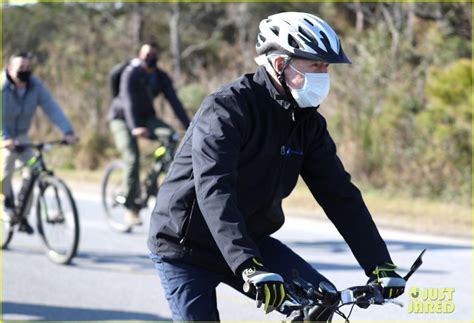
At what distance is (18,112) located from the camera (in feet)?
29.1

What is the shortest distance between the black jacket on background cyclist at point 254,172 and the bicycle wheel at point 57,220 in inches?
190

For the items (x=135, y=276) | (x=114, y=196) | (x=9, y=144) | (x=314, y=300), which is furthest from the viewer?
(x=114, y=196)

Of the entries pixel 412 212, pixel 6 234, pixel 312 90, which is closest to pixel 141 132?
pixel 6 234

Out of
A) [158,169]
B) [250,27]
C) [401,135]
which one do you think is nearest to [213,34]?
[250,27]

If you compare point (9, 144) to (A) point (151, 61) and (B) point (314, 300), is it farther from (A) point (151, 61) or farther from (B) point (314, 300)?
(B) point (314, 300)

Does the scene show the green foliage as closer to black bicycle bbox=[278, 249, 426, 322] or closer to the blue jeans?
the blue jeans

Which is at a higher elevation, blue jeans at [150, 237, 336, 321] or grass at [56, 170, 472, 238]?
blue jeans at [150, 237, 336, 321]

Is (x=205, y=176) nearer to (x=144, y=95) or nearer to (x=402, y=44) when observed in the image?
(x=144, y=95)

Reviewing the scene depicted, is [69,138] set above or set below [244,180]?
below

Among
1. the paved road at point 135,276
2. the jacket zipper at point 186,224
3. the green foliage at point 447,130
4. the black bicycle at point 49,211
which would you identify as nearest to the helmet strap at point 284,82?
the jacket zipper at point 186,224

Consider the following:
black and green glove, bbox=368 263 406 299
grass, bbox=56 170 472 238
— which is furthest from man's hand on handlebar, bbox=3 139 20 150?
black and green glove, bbox=368 263 406 299

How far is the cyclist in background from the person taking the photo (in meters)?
8.71

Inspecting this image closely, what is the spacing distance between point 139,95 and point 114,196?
1453 millimetres

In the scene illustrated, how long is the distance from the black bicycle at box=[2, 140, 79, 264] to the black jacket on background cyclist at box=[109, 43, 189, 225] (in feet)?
4.30
